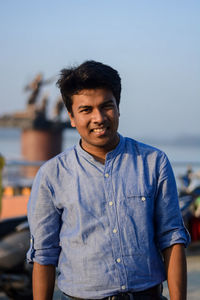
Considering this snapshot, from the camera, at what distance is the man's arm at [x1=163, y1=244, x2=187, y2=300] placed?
5.09 ft

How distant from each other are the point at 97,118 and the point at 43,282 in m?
0.59

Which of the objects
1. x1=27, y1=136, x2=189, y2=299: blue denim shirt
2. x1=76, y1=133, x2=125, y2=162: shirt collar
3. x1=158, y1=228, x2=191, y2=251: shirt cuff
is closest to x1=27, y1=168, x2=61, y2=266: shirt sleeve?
x1=27, y1=136, x2=189, y2=299: blue denim shirt

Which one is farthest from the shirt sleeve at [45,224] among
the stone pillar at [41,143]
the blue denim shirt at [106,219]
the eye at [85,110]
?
the stone pillar at [41,143]

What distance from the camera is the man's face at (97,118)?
1.60 meters

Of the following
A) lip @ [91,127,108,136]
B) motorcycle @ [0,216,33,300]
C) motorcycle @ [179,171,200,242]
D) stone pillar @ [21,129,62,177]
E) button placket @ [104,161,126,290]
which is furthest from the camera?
stone pillar @ [21,129,62,177]

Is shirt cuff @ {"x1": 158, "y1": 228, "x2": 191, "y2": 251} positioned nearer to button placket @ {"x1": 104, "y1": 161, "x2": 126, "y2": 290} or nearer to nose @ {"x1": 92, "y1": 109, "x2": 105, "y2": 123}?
button placket @ {"x1": 104, "y1": 161, "x2": 126, "y2": 290}

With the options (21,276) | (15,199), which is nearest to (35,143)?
(15,199)

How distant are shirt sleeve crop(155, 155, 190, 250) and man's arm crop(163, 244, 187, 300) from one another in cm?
3

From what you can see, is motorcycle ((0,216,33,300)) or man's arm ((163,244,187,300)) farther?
motorcycle ((0,216,33,300))

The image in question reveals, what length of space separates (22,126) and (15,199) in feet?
25.7

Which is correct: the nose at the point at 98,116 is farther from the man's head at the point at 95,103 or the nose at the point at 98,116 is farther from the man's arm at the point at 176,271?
the man's arm at the point at 176,271

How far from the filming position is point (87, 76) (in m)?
1.61

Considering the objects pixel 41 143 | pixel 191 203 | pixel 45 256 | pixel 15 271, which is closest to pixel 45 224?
pixel 45 256

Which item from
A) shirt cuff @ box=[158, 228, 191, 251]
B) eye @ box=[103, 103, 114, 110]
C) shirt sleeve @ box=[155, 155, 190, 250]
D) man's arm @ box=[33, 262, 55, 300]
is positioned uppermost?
eye @ box=[103, 103, 114, 110]
